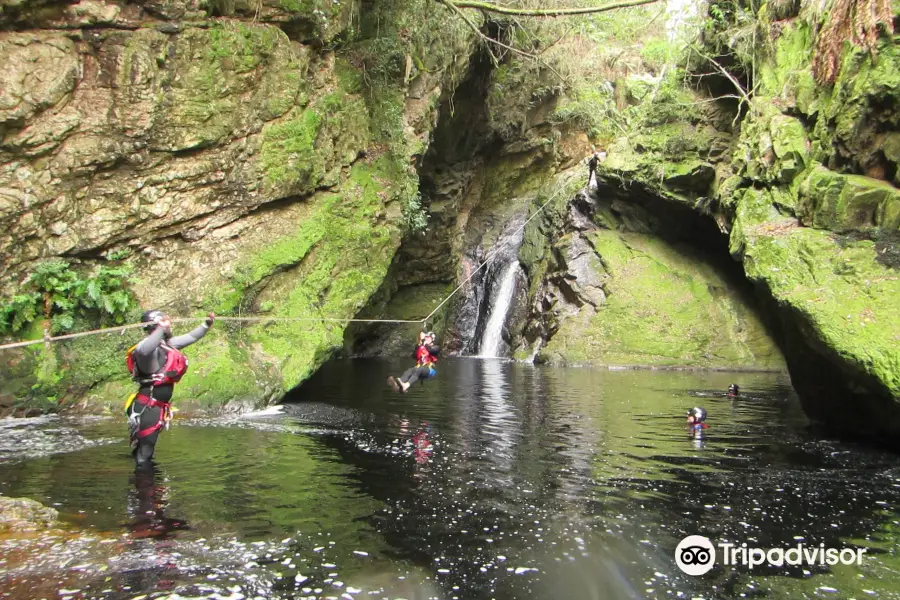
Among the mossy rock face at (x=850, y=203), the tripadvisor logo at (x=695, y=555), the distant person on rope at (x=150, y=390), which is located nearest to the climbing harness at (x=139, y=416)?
the distant person on rope at (x=150, y=390)

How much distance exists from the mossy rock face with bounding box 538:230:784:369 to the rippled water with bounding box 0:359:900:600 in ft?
39.7

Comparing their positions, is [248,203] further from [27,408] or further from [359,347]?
[359,347]

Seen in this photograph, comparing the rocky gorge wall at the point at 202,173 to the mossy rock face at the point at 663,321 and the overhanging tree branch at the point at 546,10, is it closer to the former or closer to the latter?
the overhanging tree branch at the point at 546,10

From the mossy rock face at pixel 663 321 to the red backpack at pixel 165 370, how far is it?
740 inches

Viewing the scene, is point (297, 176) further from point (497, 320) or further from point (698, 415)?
point (497, 320)

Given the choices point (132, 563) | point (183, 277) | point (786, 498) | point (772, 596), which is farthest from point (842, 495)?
point (183, 277)

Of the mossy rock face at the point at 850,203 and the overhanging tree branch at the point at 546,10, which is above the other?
the overhanging tree branch at the point at 546,10

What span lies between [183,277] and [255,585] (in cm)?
984

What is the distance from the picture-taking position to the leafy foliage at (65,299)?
11.3 meters

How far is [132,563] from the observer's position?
4656 mm

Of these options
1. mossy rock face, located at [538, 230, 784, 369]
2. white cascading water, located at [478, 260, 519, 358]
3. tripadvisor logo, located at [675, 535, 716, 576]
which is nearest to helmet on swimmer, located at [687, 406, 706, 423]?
tripadvisor logo, located at [675, 535, 716, 576]

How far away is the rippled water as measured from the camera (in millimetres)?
4676

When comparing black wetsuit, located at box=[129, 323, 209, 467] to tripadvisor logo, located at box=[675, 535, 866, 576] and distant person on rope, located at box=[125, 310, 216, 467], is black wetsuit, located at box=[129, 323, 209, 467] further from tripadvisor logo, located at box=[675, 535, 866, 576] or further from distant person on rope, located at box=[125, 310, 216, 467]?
tripadvisor logo, located at box=[675, 535, 866, 576]

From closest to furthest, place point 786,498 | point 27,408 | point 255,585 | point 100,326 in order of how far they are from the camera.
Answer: point 255,585
point 786,498
point 27,408
point 100,326
